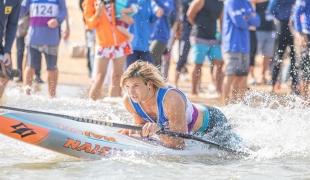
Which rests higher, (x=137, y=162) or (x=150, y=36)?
(x=150, y=36)

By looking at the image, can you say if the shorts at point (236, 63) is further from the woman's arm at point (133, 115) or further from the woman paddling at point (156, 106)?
the woman's arm at point (133, 115)

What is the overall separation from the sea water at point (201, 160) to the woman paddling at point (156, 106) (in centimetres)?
22

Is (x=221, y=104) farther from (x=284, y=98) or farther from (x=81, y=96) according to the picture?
(x=81, y=96)

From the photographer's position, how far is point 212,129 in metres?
7.01

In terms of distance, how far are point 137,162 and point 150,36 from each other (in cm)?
471

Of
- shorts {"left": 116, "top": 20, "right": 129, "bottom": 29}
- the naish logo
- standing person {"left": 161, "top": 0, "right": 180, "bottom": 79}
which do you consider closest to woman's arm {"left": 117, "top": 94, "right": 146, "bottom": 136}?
the naish logo

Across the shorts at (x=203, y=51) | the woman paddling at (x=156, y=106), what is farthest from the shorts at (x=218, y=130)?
the shorts at (x=203, y=51)

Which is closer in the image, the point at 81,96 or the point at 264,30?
the point at 81,96

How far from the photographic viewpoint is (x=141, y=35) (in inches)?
392

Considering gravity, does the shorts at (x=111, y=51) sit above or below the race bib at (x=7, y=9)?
below

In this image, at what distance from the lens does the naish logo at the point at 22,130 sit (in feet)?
20.2

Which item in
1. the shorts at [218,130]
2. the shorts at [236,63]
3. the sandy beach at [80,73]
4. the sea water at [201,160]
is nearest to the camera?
the sea water at [201,160]

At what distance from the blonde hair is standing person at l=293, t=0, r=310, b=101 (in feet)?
12.6

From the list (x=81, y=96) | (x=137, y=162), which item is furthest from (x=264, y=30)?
(x=137, y=162)
